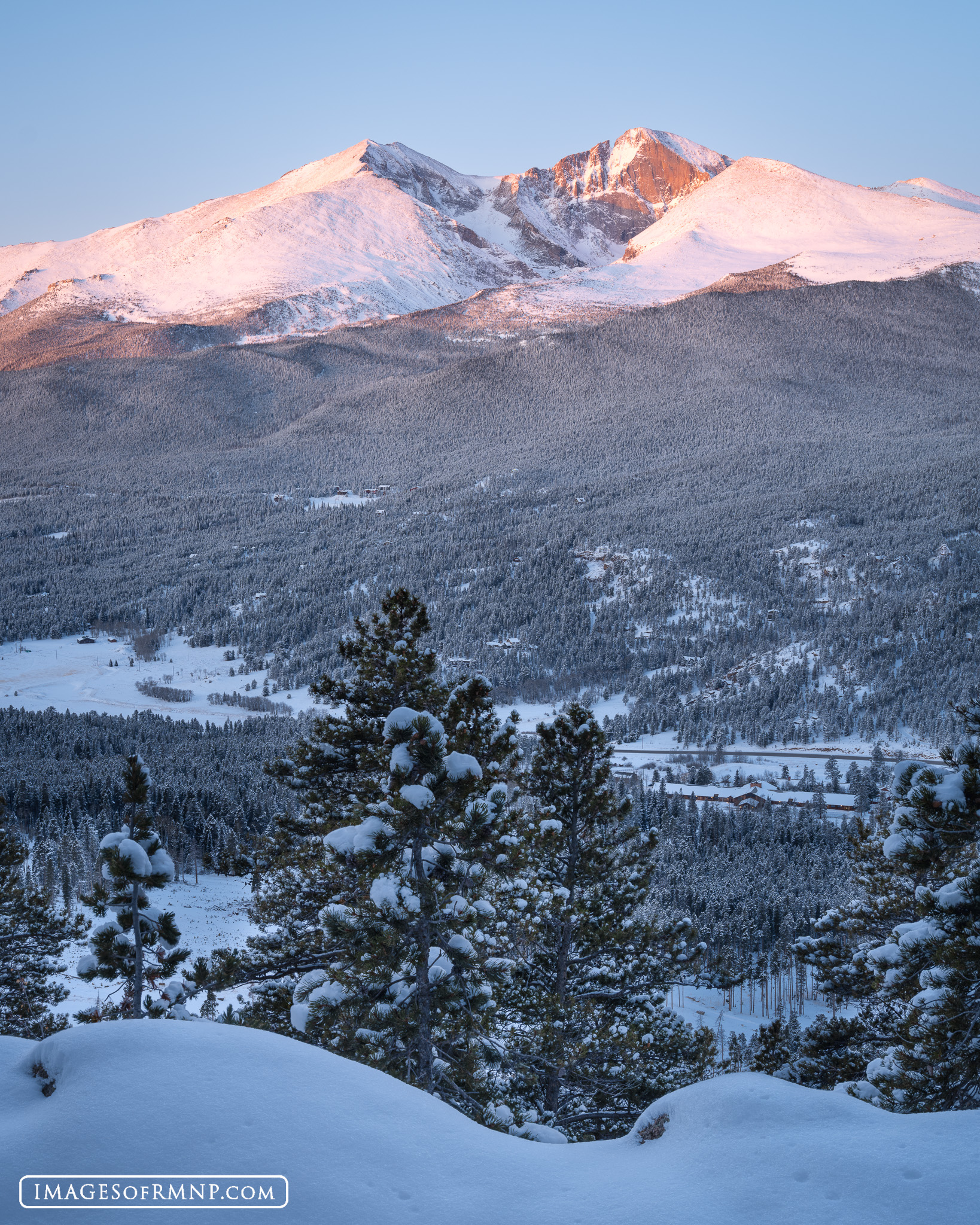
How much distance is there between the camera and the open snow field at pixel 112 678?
462 ft

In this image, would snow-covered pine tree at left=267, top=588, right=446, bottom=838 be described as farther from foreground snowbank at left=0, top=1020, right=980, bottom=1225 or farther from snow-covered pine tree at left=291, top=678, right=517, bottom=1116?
foreground snowbank at left=0, top=1020, right=980, bottom=1225

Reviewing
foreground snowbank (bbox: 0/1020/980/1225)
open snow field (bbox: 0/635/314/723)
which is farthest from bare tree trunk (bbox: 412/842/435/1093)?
open snow field (bbox: 0/635/314/723)

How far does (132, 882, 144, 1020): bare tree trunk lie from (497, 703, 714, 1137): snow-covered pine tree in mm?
6517

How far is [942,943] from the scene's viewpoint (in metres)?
9.88

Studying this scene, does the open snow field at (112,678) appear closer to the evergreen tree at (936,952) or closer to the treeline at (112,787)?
the treeline at (112,787)

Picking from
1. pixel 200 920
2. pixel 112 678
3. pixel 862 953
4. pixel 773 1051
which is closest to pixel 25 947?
pixel 773 1051

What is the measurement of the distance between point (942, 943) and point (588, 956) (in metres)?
7.80

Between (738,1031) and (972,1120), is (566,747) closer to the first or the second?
(972,1120)

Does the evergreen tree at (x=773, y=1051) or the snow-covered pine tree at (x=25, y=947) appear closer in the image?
the evergreen tree at (x=773, y=1051)

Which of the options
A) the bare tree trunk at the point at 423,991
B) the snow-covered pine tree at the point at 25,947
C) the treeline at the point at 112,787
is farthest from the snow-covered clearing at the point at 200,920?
the bare tree trunk at the point at 423,991

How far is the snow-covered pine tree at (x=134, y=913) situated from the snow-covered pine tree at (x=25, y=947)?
5.65 m

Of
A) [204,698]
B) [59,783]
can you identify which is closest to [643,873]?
[59,783]

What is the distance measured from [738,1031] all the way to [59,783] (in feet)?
225

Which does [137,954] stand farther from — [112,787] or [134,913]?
[112,787]
